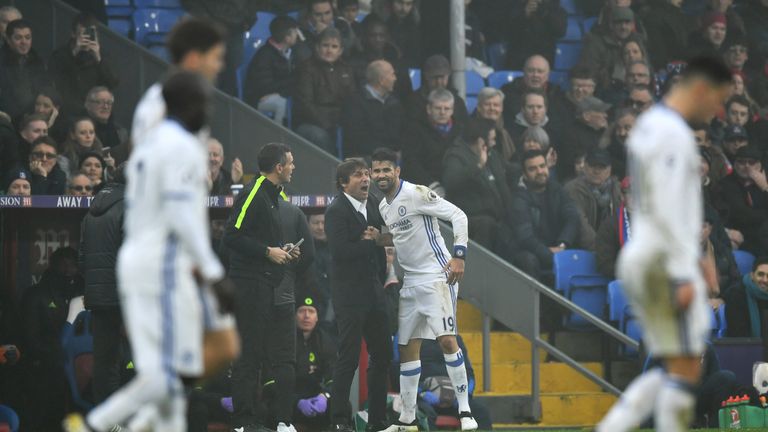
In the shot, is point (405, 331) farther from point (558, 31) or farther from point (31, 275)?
point (558, 31)

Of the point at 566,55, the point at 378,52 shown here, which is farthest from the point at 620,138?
the point at 378,52

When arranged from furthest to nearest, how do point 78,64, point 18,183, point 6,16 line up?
point 6,16
point 78,64
point 18,183

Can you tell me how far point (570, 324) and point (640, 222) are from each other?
8399 mm

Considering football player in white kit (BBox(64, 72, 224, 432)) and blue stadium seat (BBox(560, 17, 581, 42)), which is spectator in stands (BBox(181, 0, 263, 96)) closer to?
blue stadium seat (BBox(560, 17, 581, 42))

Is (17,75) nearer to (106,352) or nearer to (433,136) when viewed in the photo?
(433,136)

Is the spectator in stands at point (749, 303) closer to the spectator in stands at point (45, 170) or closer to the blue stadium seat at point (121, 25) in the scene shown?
the spectator in stands at point (45, 170)

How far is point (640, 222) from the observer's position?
6965mm

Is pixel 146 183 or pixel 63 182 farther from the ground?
pixel 63 182

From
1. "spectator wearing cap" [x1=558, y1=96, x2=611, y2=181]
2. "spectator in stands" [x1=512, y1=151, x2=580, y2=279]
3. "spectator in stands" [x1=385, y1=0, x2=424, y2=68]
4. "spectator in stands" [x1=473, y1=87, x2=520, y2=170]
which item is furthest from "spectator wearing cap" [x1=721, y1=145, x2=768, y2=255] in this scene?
"spectator in stands" [x1=385, y1=0, x2=424, y2=68]

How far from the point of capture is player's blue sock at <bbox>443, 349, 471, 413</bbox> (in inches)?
470

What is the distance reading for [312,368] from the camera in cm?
1288

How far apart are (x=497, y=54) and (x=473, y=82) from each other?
34.9 inches

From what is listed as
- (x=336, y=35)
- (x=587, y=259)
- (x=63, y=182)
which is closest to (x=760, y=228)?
(x=587, y=259)

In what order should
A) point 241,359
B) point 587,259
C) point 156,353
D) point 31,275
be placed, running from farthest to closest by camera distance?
point 587,259 < point 31,275 < point 241,359 < point 156,353
